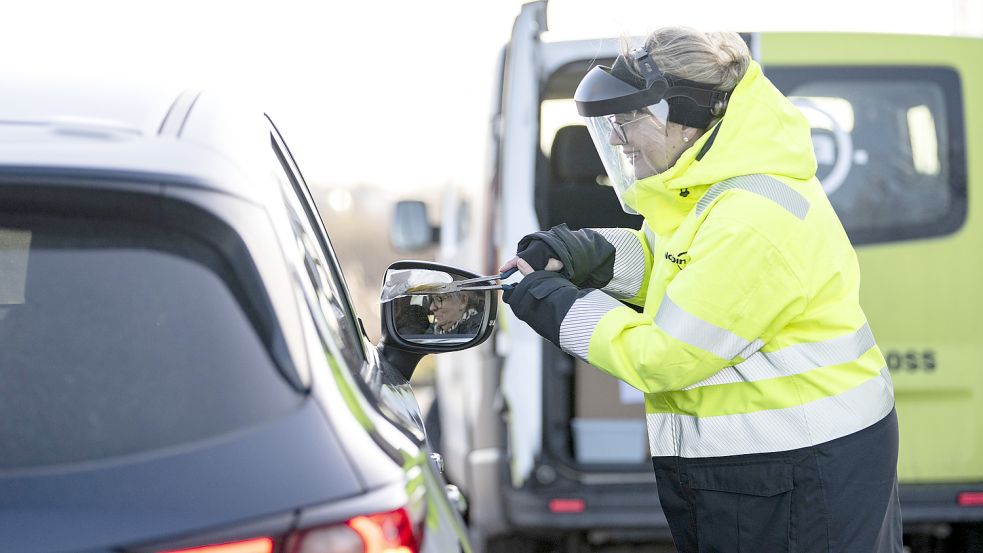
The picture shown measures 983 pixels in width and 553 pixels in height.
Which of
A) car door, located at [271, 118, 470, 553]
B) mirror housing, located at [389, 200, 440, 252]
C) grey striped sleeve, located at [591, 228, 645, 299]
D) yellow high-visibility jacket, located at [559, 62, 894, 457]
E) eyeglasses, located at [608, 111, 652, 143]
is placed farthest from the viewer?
mirror housing, located at [389, 200, 440, 252]

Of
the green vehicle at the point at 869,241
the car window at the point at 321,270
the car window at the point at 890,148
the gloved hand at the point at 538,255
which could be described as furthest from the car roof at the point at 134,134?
the car window at the point at 890,148

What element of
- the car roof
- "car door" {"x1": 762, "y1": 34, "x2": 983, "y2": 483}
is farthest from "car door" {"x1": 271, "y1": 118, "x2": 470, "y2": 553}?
"car door" {"x1": 762, "y1": 34, "x2": 983, "y2": 483}

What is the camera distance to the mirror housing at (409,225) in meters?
7.12

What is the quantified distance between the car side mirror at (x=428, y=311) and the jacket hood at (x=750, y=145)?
0.46 meters

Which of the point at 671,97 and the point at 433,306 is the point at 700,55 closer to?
the point at 671,97

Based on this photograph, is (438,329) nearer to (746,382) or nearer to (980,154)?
(746,382)

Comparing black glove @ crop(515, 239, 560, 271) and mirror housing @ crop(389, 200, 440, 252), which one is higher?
black glove @ crop(515, 239, 560, 271)

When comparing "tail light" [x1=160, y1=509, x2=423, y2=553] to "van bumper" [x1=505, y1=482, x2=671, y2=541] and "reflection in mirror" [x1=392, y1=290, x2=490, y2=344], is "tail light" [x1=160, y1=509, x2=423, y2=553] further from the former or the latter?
"van bumper" [x1=505, y1=482, x2=671, y2=541]

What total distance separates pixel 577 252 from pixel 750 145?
52 centimetres

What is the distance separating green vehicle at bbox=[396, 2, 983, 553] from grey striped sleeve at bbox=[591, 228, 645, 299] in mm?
1562

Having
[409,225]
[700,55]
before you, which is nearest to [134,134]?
[700,55]

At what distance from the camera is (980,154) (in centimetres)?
499

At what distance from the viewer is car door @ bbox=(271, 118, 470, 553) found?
1.86 m

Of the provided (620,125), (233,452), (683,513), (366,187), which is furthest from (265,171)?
(366,187)
